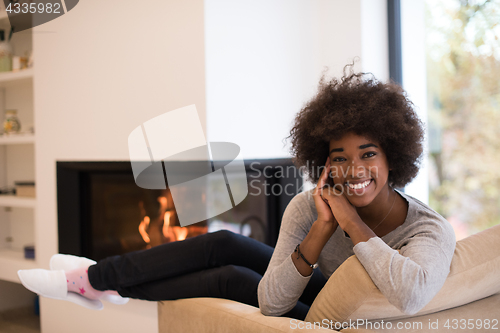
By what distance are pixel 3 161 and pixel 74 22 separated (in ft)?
4.32

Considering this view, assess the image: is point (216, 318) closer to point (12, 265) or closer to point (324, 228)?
point (324, 228)

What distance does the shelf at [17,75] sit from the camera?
8.69 ft

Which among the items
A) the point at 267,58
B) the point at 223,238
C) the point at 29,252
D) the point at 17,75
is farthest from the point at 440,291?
the point at 17,75

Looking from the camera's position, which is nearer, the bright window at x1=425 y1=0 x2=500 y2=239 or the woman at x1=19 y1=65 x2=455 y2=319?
the woman at x1=19 y1=65 x2=455 y2=319

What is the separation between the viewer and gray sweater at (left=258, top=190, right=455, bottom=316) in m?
0.92

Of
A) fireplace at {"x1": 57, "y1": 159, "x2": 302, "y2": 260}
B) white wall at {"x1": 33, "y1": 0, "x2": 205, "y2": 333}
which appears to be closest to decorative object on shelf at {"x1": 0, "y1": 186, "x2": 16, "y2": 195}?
Answer: white wall at {"x1": 33, "y1": 0, "x2": 205, "y2": 333}

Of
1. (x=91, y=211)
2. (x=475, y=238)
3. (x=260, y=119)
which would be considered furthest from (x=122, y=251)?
(x=475, y=238)

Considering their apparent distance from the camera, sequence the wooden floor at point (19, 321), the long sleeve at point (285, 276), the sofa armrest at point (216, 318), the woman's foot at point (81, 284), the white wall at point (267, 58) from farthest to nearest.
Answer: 1. the wooden floor at point (19, 321)
2. the white wall at point (267, 58)
3. the woman's foot at point (81, 284)
4. the long sleeve at point (285, 276)
5. the sofa armrest at point (216, 318)

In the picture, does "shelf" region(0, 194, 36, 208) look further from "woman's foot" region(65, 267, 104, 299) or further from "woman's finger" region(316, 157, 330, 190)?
"woman's finger" region(316, 157, 330, 190)

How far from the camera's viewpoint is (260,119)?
2367 mm

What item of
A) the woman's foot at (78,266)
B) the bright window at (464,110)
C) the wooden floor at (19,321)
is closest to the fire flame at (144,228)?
the woman's foot at (78,266)

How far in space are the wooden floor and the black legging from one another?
58.3 inches

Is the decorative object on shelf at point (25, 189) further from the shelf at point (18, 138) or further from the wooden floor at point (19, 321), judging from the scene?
the wooden floor at point (19, 321)

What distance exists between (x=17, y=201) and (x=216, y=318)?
209cm
